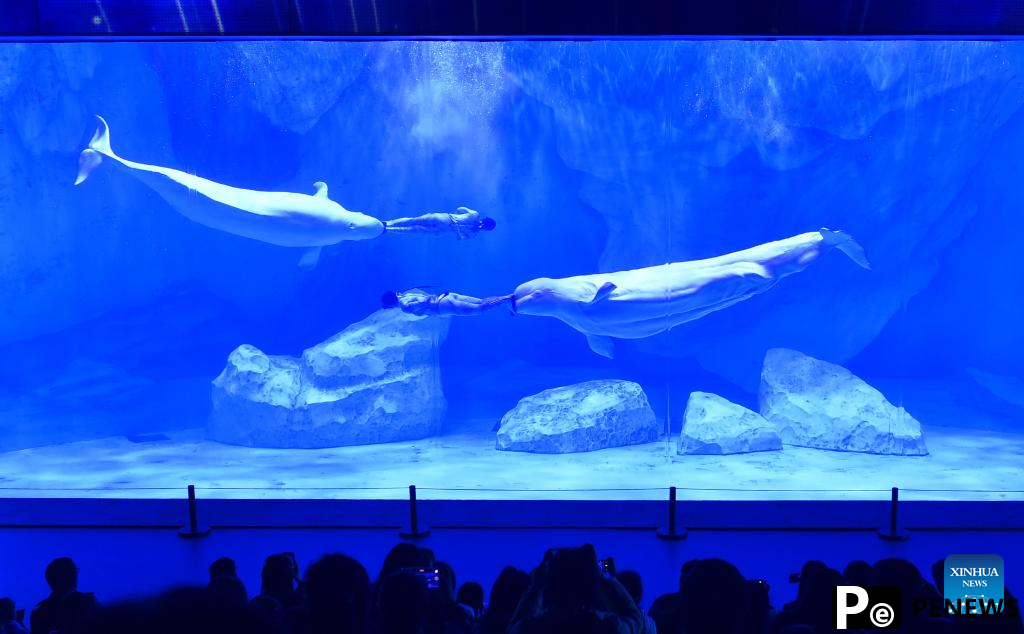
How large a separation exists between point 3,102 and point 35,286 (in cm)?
574

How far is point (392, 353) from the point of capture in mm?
15648

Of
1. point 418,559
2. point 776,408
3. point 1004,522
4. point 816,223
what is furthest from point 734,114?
point 418,559

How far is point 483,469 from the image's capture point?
1420 centimetres

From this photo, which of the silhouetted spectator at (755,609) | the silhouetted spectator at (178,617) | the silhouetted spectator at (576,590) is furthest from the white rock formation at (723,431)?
the silhouetted spectator at (178,617)

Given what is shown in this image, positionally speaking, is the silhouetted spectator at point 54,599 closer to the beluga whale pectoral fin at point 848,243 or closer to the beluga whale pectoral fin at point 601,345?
the beluga whale pectoral fin at point 601,345

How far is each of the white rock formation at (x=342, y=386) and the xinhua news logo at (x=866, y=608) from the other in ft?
40.9

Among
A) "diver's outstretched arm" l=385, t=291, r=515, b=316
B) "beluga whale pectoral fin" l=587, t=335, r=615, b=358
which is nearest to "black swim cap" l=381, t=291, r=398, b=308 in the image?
"diver's outstretched arm" l=385, t=291, r=515, b=316

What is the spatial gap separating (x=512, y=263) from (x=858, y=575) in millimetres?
23283

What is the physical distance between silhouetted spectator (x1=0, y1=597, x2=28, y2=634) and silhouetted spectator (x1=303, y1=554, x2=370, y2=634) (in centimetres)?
111

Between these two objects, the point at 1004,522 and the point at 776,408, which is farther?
the point at 776,408

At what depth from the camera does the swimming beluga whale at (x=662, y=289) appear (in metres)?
13.2

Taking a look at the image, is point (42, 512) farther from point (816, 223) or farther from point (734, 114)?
point (816, 223)

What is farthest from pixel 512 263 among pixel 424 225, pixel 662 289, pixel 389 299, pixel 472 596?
pixel 472 596
